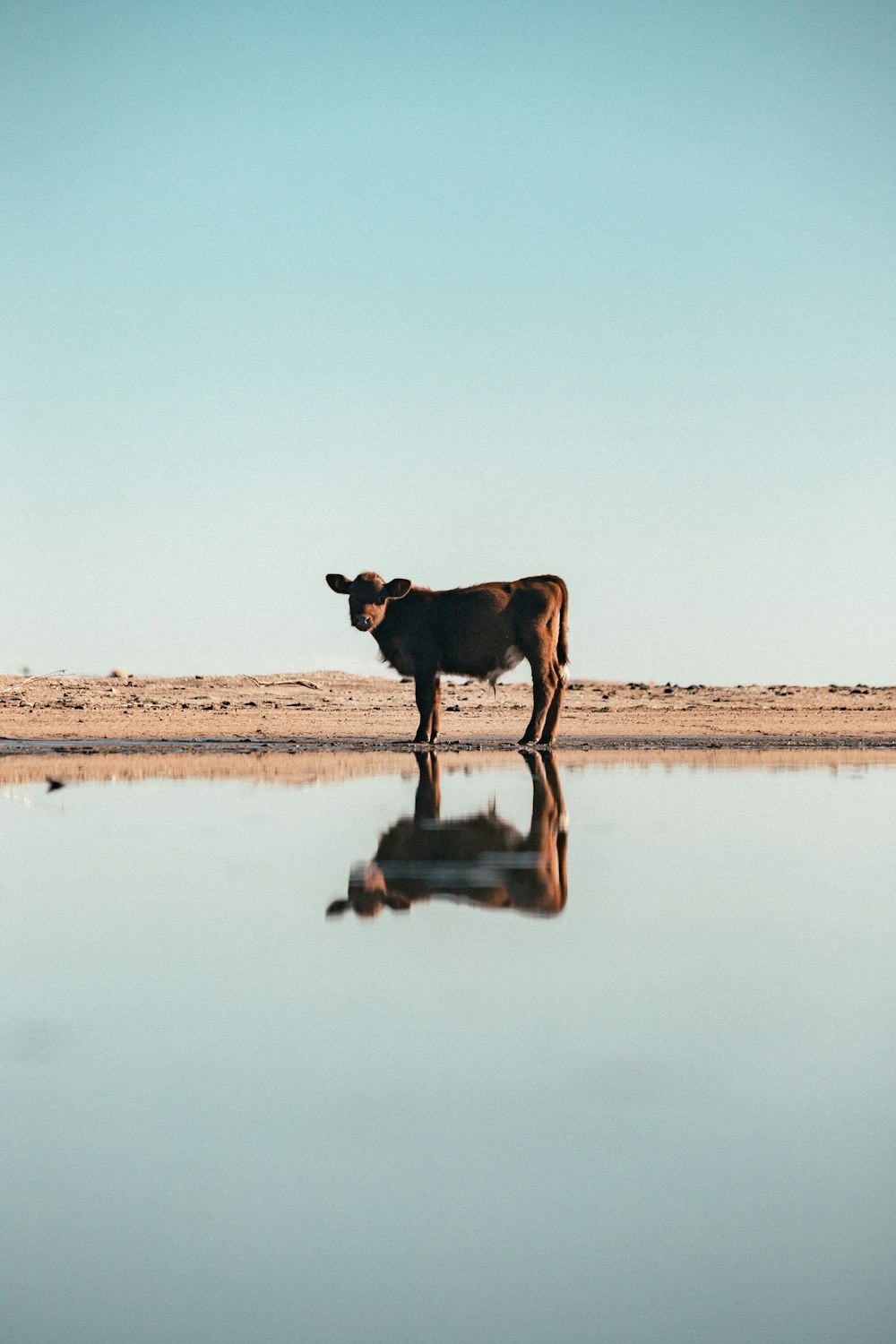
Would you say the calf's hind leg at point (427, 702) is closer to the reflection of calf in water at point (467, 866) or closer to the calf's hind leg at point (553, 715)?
the calf's hind leg at point (553, 715)

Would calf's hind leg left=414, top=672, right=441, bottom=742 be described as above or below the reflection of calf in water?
above

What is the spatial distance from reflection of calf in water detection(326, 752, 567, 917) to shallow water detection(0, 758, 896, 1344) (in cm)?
4

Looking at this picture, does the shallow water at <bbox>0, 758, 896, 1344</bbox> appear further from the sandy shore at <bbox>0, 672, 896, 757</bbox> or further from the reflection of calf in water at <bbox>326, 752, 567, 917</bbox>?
the sandy shore at <bbox>0, 672, 896, 757</bbox>

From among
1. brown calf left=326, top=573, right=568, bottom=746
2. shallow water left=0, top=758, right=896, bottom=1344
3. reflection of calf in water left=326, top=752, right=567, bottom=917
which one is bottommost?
shallow water left=0, top=758, right=896, bottom=1344

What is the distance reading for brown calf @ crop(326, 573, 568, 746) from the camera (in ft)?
55.1

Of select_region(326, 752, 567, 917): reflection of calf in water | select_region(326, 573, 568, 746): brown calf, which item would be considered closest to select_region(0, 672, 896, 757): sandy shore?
select_region(326, 573, 568, 746): brown calf

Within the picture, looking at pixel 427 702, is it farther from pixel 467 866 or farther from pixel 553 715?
pixel 467 866

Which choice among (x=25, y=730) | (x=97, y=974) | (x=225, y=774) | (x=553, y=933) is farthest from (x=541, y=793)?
(x=25, y=730)

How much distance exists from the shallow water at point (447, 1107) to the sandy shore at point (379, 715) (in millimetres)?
11558

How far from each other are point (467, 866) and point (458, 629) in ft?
34.9

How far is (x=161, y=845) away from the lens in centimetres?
709

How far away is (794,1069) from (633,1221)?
0.97m

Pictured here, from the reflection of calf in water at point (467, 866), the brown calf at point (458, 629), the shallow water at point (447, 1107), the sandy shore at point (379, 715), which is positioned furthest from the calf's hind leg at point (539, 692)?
the shallow water at point (447, 1107)

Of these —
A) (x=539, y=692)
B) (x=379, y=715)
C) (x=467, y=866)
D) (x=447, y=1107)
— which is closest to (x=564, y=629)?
(x=539, y=692)
